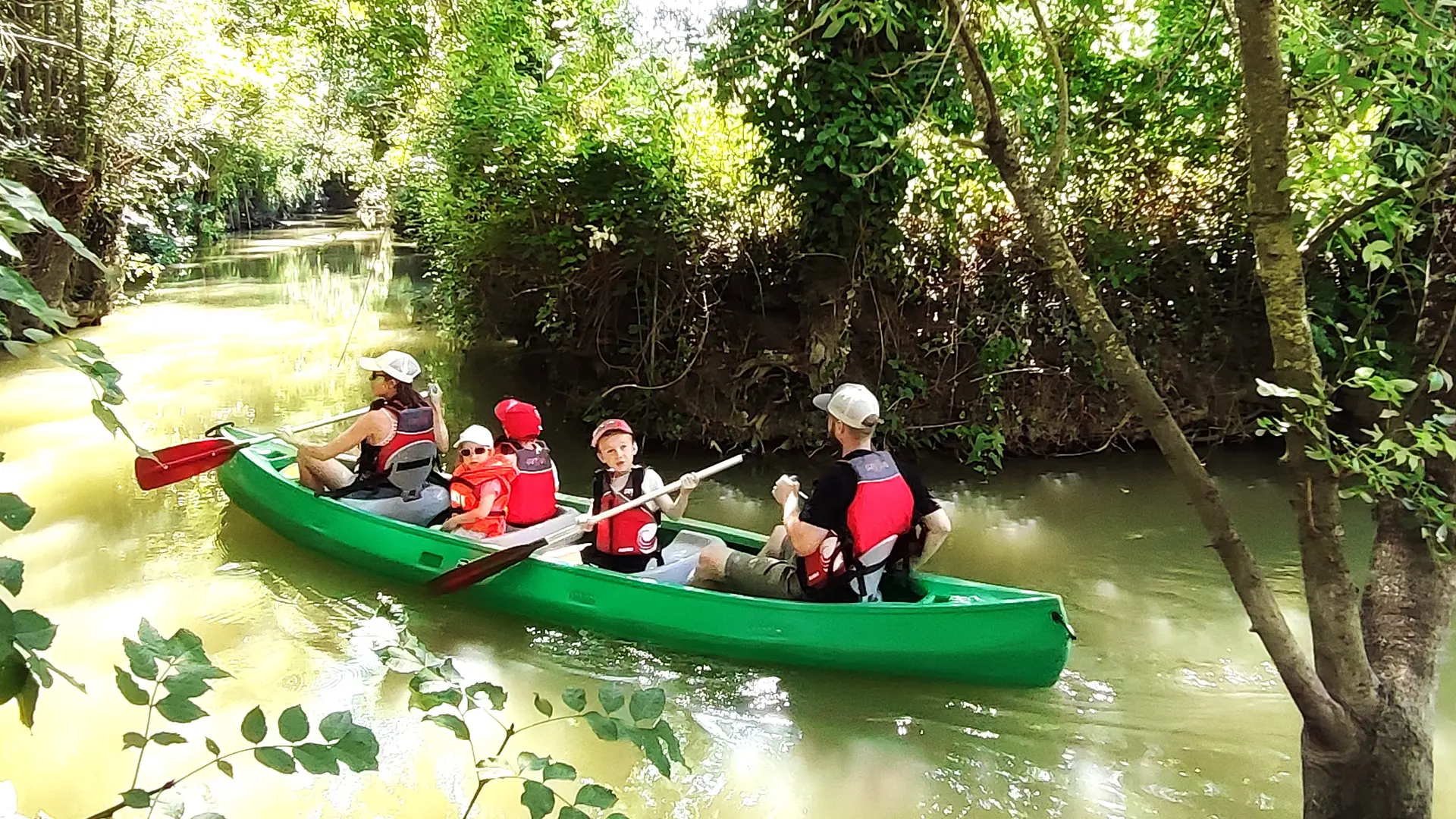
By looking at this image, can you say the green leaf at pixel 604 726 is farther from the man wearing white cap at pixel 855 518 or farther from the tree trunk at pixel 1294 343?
the man wearing white cap at pixel 855 518

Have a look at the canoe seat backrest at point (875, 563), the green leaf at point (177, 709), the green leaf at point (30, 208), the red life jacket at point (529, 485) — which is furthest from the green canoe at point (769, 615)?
the green leaf at point (30, 208)

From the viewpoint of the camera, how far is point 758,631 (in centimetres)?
459

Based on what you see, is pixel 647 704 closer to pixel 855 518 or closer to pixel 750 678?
pixel 855 518

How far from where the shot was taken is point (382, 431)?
19.2 feet

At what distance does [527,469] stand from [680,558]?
1038 millimetres

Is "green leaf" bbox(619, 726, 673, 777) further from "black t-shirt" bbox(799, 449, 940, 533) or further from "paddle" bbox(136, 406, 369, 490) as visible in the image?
"paddle" bbox(136, 406, 369, 490)

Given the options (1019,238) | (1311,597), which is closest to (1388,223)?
(1311,597)

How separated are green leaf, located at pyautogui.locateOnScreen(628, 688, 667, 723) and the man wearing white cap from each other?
9.03ft

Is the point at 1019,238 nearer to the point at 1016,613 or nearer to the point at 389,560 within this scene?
the point at 1016,613

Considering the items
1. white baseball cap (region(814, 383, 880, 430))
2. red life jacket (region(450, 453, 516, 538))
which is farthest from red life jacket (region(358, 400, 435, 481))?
white baseball cap (region(814, 383, 880, 430))

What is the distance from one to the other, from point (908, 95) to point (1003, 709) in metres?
4.30

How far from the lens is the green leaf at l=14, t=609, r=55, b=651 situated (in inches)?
42.8

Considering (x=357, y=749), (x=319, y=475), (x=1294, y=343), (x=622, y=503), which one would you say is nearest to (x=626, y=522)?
(x=622, y=503)

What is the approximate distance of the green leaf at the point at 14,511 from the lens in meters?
1.08
